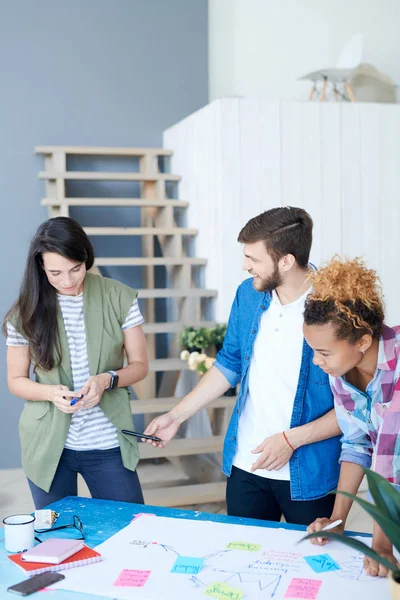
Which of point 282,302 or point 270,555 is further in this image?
point 282,302

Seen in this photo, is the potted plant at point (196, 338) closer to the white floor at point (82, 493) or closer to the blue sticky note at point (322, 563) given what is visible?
the white floor at point (82, 493)

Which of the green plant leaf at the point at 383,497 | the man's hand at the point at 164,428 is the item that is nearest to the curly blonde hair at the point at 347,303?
the green plant leaf at the point at 383,497

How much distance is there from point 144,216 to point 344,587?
440 centimetres

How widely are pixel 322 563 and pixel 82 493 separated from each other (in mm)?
3105

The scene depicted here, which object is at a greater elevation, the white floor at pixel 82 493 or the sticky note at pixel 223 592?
the sticky note at pixel 223 592

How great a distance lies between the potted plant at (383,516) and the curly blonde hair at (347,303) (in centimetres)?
50

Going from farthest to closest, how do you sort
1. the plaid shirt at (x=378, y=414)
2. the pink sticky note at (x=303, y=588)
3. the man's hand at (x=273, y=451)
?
the man's hand at (x=273, y=451) → the plaid shirt at (x=378, y=414) → the pink sticky note at (x=303, y=588)

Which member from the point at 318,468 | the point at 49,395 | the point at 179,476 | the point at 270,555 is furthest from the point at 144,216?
the point at 270,555

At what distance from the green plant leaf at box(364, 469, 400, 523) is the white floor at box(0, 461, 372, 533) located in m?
2.80

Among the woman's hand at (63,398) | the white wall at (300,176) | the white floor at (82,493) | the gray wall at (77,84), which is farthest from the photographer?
the gray wall at (77,84)

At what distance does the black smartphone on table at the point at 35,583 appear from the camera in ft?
5.52

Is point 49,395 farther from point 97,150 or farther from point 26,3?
point 26,3

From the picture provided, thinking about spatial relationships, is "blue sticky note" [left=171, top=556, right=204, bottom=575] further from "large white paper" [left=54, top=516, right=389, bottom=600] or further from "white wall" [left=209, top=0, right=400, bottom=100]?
"white wall" [left=209, top=0, right=400, bottom=100]

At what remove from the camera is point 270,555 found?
6.13 ft
